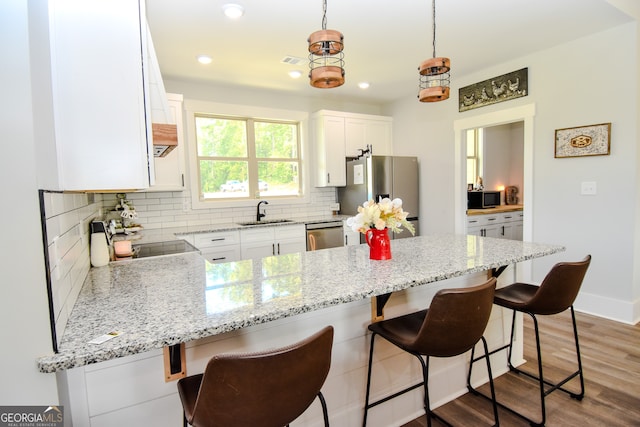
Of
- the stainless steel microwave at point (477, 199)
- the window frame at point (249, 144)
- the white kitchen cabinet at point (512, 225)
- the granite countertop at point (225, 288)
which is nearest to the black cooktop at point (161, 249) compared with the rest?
the granite countertop at point (225, 288)

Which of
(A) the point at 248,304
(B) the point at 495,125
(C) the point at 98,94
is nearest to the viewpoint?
(C) the point at 98,94

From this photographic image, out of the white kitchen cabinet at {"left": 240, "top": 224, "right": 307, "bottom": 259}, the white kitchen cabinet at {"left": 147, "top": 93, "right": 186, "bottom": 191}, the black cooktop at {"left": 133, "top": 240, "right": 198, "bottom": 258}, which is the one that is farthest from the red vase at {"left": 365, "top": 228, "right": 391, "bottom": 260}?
the white kitchen cabinet at {"left": 147, "top": 93, "right": 186, "bottom": 191}

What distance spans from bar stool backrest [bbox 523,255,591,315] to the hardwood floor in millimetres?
628

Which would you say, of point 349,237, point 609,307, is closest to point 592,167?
point 609,307

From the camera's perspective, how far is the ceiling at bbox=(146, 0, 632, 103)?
243cm

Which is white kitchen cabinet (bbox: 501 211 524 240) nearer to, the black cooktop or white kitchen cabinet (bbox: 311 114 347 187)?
white kitchen cabinet (bbox: 311 114 347 187)

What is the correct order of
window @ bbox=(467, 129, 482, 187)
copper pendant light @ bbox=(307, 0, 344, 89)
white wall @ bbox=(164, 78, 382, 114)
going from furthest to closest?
window @ bbox=(467, 129, 482, 187) → white wall @ bbox=(164, 78, 382, 114) → copper pendant light @ bbox=(307, 0, 344, 89)

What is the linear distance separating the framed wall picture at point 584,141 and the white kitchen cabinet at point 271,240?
2.79 metres

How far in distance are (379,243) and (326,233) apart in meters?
2.52

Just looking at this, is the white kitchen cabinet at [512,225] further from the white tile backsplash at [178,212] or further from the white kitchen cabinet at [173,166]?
the white kitchen cabinet at [173,166]

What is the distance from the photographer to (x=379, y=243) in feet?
5.73

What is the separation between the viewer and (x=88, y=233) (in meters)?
1.81

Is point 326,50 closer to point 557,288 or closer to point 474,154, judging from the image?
point 557,288

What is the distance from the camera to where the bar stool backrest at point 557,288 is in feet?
5.46
